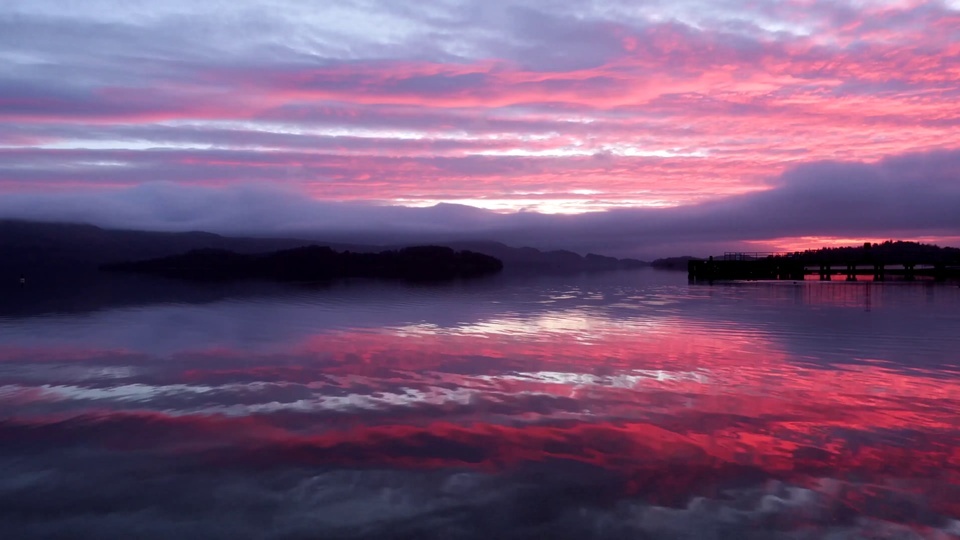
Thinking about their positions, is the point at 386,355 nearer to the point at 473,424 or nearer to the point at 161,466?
the point at 473,424

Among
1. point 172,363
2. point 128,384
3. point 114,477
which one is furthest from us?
point 172,363

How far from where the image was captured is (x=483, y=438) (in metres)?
10.6

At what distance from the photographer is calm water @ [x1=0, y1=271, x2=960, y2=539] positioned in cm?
762

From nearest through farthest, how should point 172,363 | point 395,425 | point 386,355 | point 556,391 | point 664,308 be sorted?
point 395,425, point 556,391, point 172,363, point 386,355, point 664,308

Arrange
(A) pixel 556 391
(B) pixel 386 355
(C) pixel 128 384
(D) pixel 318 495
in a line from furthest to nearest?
(B) pixel 386 355, (C) pixel 128 384, (A) pixel 556 391, (D) pixel 318 495

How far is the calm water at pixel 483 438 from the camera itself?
7617 mm

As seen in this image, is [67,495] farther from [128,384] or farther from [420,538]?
[128,384]

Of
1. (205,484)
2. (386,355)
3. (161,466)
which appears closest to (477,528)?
(205,484)

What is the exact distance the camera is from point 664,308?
37.0 meters

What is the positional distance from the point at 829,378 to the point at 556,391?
637cm

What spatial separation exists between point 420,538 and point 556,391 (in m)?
7.32

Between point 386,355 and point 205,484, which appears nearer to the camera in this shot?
point 205,484

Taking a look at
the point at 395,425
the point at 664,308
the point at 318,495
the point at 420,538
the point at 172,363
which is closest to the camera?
the point at 420,538

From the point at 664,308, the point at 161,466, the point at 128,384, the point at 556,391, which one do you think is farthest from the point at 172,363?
the point at 664,308
